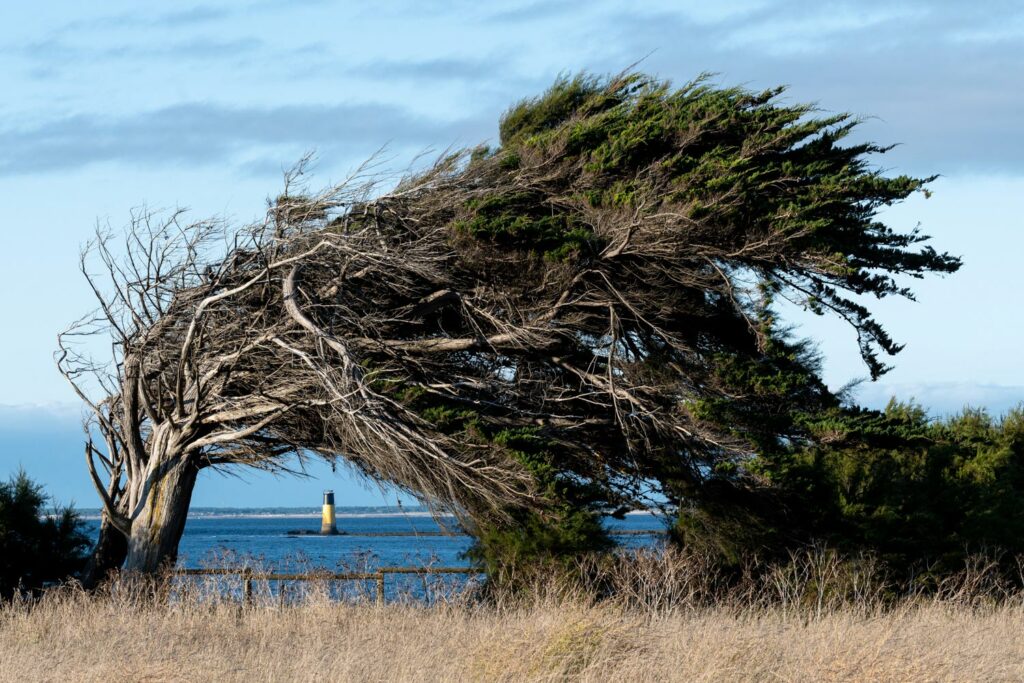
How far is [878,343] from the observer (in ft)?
59.7

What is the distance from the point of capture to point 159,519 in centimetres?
1970

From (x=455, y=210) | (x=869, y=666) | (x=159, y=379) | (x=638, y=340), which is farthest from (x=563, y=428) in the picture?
(x=869, y=666)

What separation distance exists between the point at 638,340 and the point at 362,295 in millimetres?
4341

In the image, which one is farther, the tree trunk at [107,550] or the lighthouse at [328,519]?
the lighthouse at [328,519]

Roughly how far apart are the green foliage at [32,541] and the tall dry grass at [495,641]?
3697 mm

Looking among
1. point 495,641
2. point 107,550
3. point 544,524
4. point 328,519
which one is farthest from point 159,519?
point 328,519

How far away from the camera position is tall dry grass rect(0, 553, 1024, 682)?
10.7m

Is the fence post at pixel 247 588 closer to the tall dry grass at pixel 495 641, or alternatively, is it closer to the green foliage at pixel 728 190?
the tall dry grass at pixel 495 641

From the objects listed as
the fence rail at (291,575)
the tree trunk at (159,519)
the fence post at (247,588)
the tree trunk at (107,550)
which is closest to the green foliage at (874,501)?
the fence rail at (291,575)

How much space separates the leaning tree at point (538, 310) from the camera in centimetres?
1708

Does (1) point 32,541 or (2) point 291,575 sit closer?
(2) point 291,575

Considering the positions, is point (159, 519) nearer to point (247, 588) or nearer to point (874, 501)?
point (247, 588)

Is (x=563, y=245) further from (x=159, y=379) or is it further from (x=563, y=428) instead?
(x=159, y=379)

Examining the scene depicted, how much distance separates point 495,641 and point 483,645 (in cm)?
19
